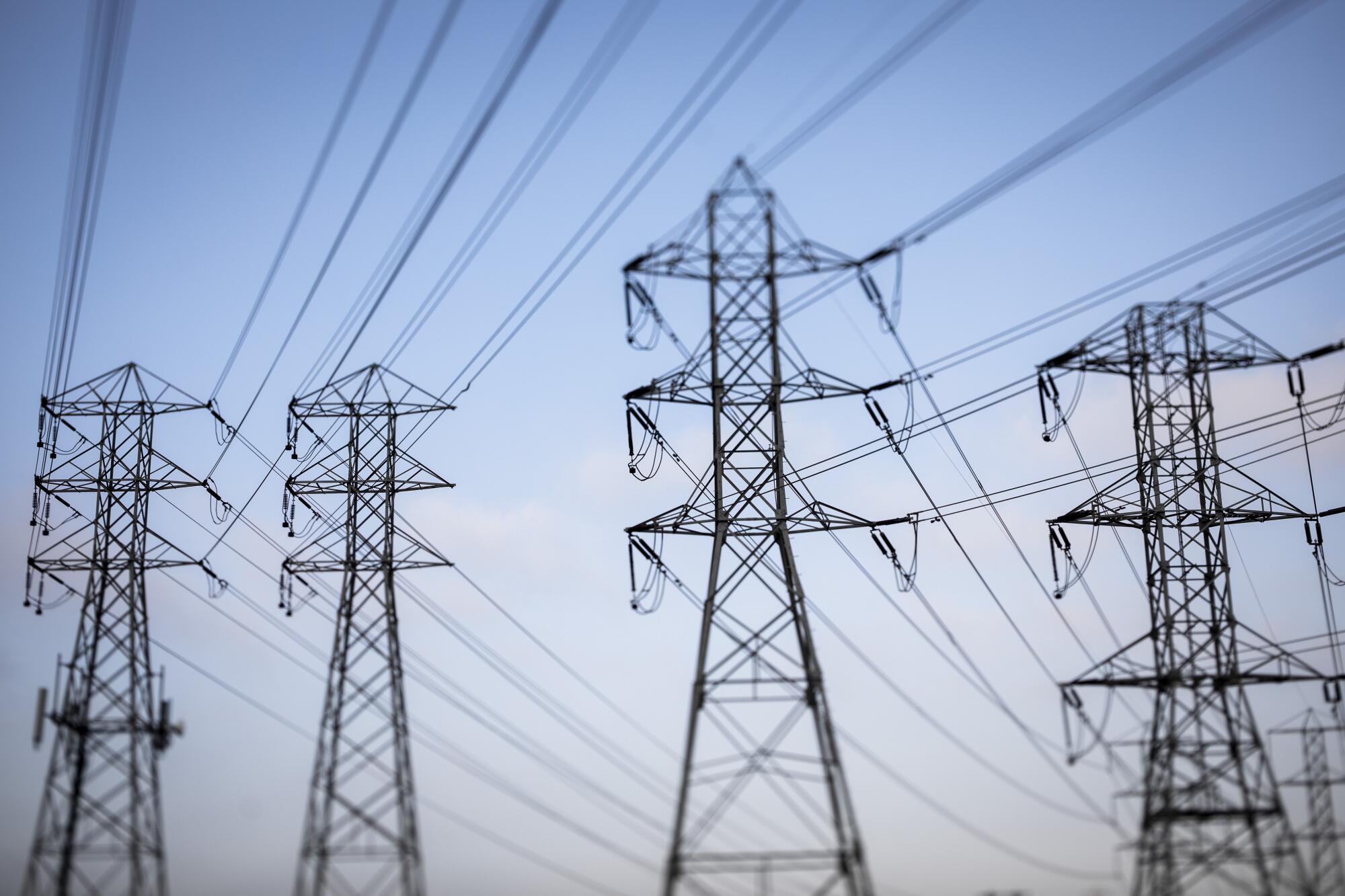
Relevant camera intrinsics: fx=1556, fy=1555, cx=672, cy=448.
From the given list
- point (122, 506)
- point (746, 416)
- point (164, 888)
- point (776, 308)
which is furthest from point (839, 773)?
point (122, 506)

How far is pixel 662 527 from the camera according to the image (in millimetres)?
25703

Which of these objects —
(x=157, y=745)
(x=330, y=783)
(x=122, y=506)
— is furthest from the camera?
(x=122, y=506)

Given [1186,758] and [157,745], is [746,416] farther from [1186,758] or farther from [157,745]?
[157,745]

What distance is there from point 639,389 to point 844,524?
4.20 meters

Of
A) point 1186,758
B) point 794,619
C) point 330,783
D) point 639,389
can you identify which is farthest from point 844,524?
point 330,783

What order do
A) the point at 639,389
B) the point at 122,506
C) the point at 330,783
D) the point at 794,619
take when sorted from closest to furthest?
the point at 794,619
the point at 639,389
the point at 330,783
the point at 122,506

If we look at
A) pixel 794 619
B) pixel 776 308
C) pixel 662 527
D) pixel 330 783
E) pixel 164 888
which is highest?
pixel 776 308

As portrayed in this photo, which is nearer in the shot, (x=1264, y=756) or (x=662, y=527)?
(x=662, y=527)

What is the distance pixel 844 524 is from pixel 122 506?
16.8m

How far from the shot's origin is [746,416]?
2659cm

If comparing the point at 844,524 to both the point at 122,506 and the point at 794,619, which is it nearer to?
the point at 794,619

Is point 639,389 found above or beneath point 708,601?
above

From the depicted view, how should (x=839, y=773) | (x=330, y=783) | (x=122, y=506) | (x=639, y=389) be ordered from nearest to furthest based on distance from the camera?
(x=839, y=773) → (x=639, y=389) → (x=330, y=783) → (x=122, y=506)

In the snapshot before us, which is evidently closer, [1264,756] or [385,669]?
[1264,756]
